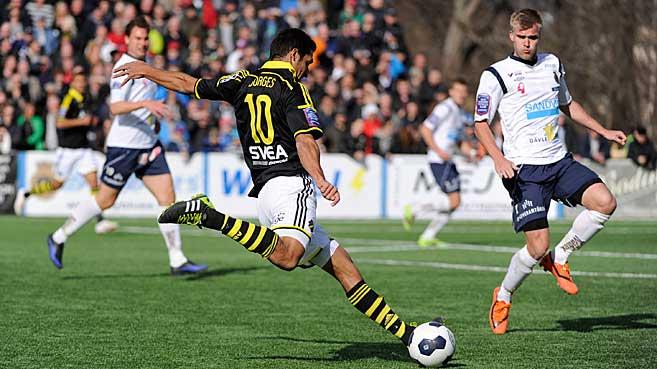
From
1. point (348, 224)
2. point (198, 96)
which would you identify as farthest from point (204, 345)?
point (348, 224)

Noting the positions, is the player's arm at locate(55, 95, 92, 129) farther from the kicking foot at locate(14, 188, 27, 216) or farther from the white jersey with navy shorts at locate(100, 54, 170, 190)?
the white jersey with navy shorts at locate(100, 54, 170, 190)

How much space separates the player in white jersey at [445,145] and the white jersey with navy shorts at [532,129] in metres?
8.20

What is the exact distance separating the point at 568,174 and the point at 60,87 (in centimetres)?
1743

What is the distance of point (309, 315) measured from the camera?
10.2m

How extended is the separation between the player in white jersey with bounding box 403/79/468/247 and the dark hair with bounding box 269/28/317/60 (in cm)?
985

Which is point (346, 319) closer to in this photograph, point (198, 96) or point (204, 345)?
point (204, 345)

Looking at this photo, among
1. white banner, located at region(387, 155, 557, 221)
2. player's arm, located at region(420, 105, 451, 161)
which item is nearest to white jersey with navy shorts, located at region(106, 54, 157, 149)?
player's arm, located at region(420, 105, 451, 161)

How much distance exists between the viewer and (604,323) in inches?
388

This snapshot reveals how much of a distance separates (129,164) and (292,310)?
3.36m

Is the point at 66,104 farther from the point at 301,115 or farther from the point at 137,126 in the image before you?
the point at 301,115

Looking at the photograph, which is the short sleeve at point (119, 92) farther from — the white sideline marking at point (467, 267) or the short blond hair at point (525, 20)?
the short blond hair at point (525, 20)

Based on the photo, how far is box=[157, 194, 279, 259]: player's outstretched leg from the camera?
7570 millimetres

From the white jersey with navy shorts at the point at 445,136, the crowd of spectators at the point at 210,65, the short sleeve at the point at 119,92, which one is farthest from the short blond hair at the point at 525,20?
the crowd of spectators at the point at 210,65

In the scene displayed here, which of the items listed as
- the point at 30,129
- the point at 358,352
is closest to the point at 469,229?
the point at 30,129
